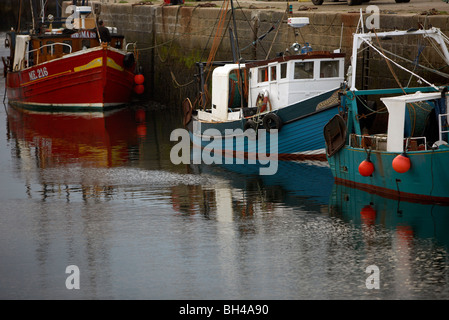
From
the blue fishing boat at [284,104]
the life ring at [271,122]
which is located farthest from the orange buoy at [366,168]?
the life ring at [271,122]

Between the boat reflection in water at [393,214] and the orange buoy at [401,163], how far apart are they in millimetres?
728

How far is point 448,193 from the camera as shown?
14445 millimetres

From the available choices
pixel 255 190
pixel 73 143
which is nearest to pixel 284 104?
pixel 255 190

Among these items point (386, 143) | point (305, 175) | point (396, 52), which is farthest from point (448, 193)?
point (396, 52)

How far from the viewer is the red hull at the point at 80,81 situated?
2764cm

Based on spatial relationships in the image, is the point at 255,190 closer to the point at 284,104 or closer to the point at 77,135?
the point at 284,104

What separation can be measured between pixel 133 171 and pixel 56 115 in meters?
10.6

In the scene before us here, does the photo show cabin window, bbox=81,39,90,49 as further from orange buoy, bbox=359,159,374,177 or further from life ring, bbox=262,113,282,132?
orange buoy, bbox=359,159,374,177

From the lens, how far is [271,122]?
18562 millimetres

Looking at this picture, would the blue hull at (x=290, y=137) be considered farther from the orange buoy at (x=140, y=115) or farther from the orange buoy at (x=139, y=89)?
the orange buoy at (x=139, y=89)

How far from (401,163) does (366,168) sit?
1.05 meters

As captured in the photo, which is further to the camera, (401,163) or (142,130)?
(142,130)

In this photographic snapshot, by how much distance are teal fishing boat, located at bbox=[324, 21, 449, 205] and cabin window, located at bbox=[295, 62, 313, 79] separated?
5.08 feet
